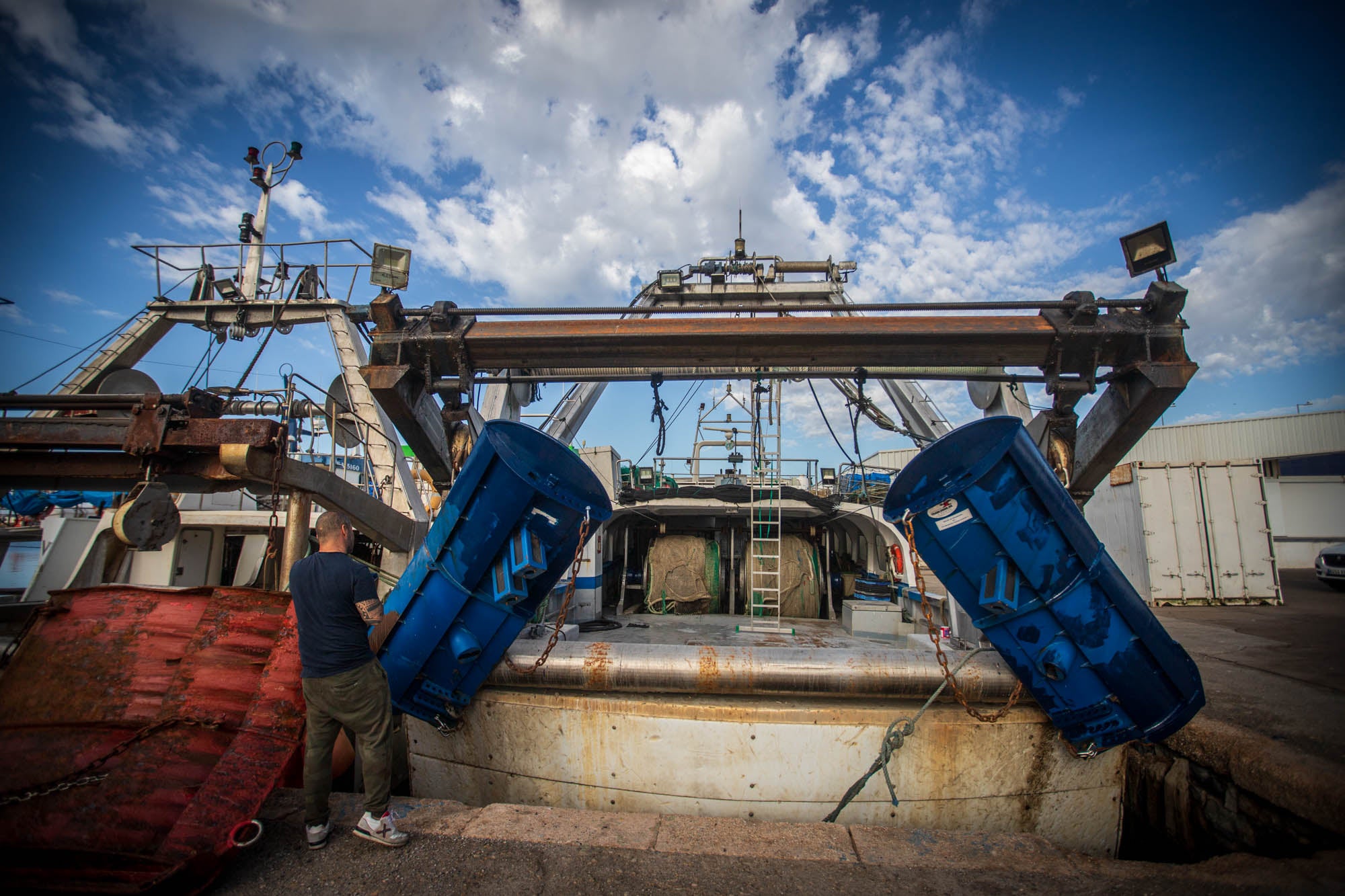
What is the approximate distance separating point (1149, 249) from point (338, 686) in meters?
5.19

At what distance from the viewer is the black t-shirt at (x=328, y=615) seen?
9.17 feet

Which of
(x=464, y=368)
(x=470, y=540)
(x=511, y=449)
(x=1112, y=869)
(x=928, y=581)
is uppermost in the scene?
(x=464, y=368)

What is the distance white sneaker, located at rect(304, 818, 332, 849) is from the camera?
273cm

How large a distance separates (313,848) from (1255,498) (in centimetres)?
1360

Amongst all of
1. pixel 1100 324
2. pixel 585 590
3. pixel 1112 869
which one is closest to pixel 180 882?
pixel 1112 869

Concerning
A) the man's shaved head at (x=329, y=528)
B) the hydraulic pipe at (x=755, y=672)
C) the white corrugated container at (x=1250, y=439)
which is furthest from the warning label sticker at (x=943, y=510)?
the white corrugated container at (x=1250, y=439)

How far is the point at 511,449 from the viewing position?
3.33 meters

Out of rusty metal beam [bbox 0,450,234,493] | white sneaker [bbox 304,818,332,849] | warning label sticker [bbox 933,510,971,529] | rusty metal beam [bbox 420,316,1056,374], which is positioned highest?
rusty metal beam [bbox 420,316,1056,374]

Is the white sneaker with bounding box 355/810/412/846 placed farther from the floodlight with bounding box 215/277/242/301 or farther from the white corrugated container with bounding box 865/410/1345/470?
the white corrugated container with bounding box 865/410/1345/470

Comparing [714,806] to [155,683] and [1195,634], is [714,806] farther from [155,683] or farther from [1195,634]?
[1195,634]

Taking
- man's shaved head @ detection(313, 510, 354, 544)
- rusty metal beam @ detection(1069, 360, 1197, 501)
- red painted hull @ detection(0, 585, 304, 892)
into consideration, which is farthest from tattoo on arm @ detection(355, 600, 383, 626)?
rusty metal beam @ detection(1069, 360, 1197, 501)

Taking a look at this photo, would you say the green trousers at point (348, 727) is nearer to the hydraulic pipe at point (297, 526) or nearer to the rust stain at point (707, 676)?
the hydraulic pipe at point (297, 526)

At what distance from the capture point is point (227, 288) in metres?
10.8

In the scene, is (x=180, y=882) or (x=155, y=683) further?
(x=155, y=683)
